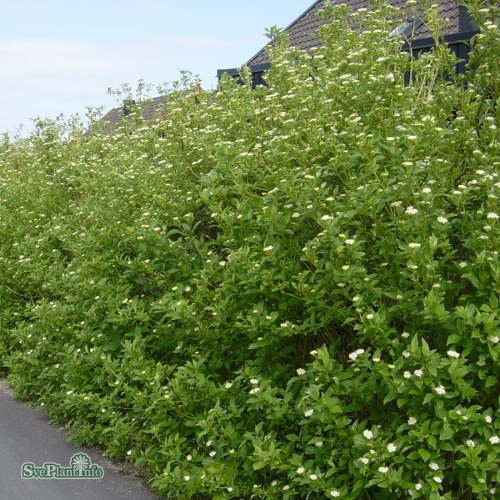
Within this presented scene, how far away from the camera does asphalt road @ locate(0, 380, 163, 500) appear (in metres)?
5.22

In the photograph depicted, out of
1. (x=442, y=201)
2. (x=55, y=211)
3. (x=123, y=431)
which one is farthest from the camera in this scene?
(x=55, y=211)

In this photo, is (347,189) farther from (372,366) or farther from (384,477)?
(384,477)

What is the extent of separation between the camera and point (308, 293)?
168 inches

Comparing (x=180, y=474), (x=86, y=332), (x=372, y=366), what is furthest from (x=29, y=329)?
(x=372, y=366)

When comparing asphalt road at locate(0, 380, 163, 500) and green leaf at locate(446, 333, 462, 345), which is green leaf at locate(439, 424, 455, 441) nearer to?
green leaf at locate(446, 333, 462, 345)

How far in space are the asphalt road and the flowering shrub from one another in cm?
17

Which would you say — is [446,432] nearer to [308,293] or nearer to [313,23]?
[308,293]

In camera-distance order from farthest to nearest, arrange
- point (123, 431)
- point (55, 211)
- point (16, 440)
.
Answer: point (55, 211) < point (16, 440) < point (123, 431)

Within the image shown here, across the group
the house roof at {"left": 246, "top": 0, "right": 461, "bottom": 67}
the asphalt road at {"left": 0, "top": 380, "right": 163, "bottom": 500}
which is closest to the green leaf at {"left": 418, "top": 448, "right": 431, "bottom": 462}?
the asphalt road at {"left": 0, "top": 380, "right": 163, "bottom": 500}

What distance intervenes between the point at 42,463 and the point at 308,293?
2753 millimetres

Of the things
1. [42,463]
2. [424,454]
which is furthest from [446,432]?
[42,463]

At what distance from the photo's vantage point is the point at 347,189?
459cm

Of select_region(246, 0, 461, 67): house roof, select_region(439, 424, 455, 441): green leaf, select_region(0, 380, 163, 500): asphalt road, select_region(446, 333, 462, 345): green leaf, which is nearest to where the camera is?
select_region(439, 424, 455, 441): green leaf

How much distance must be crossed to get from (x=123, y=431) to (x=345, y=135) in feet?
8.77
